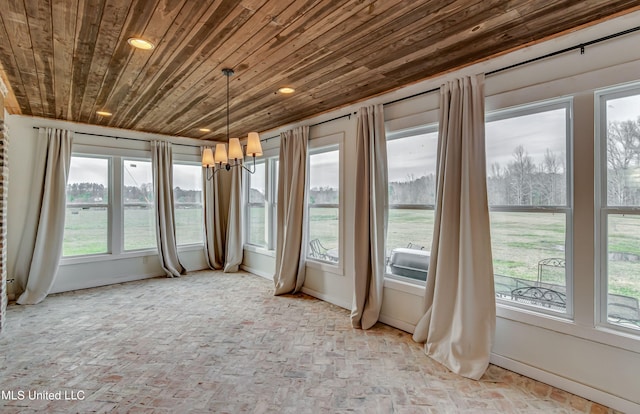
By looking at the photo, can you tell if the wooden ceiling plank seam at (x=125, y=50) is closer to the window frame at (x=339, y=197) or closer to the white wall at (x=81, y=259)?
the white wall at (x=81, y=259)

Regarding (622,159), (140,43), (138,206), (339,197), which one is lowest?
(138,206)

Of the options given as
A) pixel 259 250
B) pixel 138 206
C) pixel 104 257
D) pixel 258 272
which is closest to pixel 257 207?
pixel 259 250

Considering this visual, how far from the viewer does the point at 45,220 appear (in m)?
4.65

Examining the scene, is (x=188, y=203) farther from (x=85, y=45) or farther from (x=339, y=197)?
(x=85, y=45)

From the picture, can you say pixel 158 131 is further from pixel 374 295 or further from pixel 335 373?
pixel 335 373

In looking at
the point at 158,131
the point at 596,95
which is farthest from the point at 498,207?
the point at 158,131

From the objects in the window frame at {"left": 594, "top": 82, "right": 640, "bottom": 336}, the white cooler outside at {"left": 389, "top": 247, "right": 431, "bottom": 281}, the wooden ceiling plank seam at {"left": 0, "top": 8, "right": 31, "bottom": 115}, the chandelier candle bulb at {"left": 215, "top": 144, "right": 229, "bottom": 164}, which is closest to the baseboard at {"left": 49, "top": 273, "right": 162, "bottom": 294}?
the wooden ceiling plank seam at {"left": 0, "top": 8, "right": 31, "bottom": 115}

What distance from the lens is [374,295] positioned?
364 cm

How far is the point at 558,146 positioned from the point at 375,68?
66.2 inches

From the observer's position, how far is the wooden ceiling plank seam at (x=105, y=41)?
1999 millimetres

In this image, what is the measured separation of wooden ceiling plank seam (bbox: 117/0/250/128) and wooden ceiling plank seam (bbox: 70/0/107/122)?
550 millimetres

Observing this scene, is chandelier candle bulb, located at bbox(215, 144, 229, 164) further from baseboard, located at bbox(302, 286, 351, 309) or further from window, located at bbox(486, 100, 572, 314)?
window, located at bbox(486, 100, 572, 314)

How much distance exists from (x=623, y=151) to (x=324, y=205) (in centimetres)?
325

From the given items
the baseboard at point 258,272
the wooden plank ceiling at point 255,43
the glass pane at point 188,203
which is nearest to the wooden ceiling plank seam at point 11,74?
the wooden plank ceiling at point 255,43
